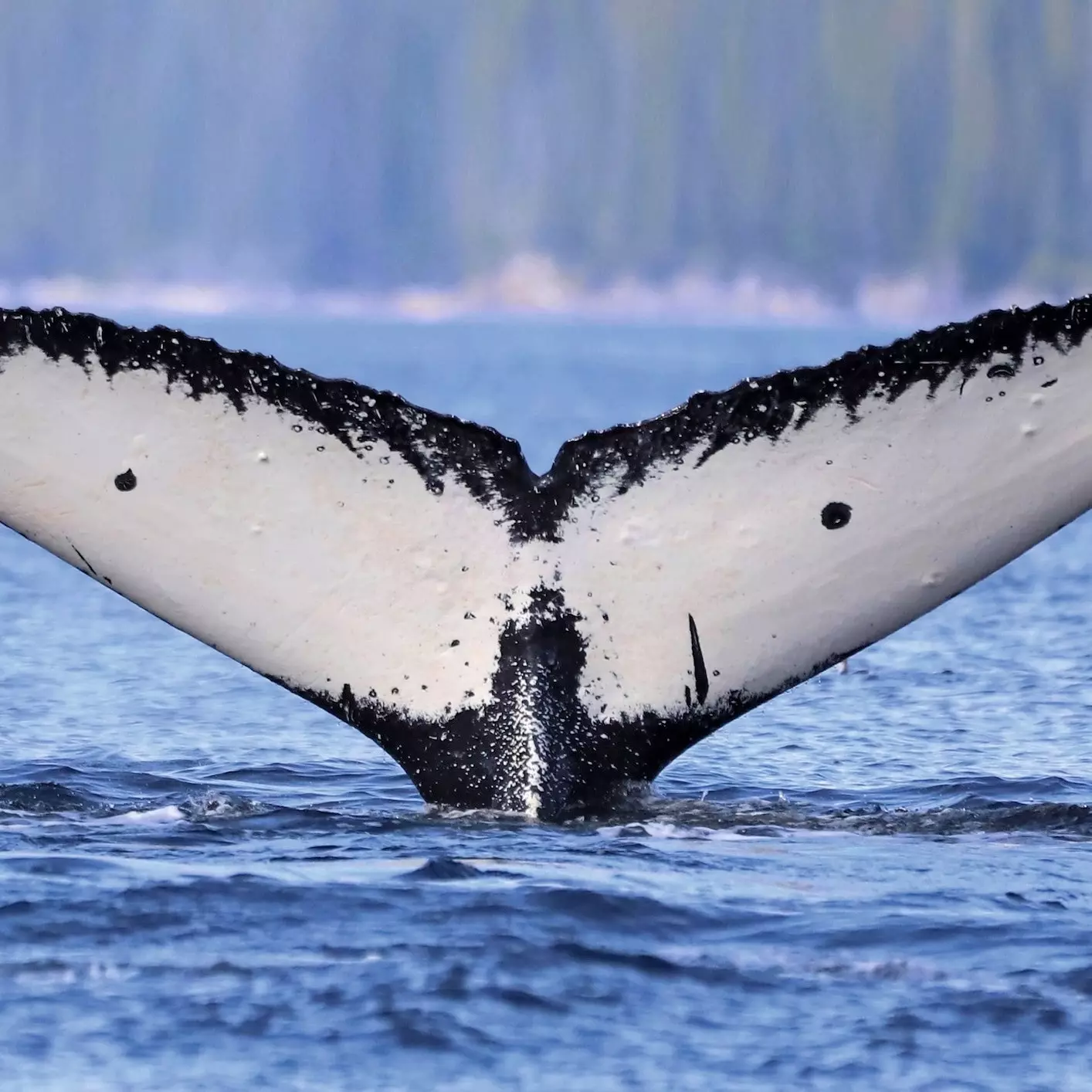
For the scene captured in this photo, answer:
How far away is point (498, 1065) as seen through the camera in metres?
4.99

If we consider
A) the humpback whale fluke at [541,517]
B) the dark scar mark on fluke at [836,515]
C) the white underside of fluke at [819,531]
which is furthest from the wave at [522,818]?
the dark scar mark on fluke at [836,515]

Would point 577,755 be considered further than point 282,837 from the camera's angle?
No

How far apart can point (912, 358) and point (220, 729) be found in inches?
218

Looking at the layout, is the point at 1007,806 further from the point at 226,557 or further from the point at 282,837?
the point at 226,557

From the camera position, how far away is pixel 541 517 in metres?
6.17

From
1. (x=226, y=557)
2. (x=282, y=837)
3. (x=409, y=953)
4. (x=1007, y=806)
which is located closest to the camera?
(x=409, y=953)

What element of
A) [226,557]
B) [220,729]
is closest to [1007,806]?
[226,557]

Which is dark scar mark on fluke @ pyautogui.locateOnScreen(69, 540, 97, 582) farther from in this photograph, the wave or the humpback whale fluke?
the wave

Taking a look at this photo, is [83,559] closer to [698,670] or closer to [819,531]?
[698,670]

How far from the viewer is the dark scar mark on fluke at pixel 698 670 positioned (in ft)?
20.4

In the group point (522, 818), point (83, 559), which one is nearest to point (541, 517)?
point (522, 818)

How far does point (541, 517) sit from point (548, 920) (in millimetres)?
1057

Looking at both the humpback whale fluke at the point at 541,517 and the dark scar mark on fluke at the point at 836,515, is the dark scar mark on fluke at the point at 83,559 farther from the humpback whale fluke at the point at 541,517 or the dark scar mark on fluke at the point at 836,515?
the dark scar mark on fluke at the point at 836,515

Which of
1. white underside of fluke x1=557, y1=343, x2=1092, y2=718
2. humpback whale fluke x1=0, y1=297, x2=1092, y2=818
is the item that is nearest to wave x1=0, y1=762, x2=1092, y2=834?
humpback whale fluke x1=0, y1=297, x2=1092, y2=818
